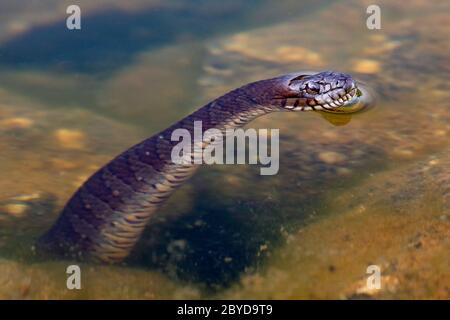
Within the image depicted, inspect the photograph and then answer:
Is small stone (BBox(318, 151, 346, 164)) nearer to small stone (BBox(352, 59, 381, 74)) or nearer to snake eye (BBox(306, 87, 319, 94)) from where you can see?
snake eye (BBox(306, 87, 319, 94))

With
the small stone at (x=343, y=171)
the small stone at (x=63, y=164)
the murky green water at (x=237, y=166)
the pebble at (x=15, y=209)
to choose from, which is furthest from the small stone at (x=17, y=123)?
the small stone at (x=343, y=171)

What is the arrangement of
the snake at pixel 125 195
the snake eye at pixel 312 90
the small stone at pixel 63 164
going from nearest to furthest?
1. the snake at pixel 125 195
2. the small stone at pixel 63 164
3. the snake eye at pixel 312 90

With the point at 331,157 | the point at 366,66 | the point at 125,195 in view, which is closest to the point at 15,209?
the point at 125,195

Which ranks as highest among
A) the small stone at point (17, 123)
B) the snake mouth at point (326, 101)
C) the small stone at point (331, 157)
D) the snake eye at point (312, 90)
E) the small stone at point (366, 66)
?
the small stone at point (366, 66)

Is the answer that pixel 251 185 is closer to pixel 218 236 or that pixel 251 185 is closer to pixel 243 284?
pixel 218 236

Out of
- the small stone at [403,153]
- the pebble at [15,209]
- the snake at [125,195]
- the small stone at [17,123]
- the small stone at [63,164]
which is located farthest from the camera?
the small stone at [17,123]

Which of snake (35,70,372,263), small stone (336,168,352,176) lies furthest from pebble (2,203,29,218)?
small stone (336,168,352,176)

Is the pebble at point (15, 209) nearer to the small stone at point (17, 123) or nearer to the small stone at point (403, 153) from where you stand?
the small stone at point (17, 123)
